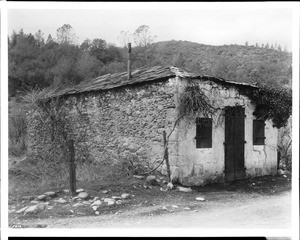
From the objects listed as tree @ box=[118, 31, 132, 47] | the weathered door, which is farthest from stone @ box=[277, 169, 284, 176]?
tree @ box=[118, 31, 132, 47]

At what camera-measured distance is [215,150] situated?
9062mm

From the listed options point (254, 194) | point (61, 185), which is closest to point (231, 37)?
point (254, 194)

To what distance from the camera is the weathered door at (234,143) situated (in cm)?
931

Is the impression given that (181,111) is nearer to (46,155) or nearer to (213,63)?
(213,63)

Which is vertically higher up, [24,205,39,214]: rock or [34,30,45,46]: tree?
[34,30,45,46]: tree

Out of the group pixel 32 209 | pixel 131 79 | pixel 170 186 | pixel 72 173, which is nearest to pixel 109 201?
pixel 72 173

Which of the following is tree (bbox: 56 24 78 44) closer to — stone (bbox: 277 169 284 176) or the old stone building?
the old stone building

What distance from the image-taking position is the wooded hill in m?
6.84

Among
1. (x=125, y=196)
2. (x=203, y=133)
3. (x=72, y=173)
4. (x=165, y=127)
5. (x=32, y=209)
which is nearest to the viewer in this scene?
(x=32, y=209)

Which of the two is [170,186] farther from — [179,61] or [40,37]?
[40,37]

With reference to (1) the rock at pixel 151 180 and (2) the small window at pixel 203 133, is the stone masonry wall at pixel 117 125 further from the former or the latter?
(2) the small window at pixel 203 133

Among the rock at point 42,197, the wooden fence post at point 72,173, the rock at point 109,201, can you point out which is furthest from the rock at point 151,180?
the rock at point 42,197

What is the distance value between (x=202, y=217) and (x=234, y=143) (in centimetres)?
345

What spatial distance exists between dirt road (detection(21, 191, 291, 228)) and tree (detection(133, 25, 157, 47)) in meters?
2.97
